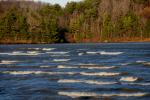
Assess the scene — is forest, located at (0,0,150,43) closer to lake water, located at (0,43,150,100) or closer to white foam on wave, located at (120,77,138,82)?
lake water, located at (0,43,150,100)

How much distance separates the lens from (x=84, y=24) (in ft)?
436

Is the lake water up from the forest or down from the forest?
down

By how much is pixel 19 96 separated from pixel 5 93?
57.8 inches

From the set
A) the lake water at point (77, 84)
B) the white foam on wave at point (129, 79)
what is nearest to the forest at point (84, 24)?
the lake water at point (77, 84)

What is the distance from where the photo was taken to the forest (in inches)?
4838

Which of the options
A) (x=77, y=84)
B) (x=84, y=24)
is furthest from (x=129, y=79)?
(x=84, y=24)

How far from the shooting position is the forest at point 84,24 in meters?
123

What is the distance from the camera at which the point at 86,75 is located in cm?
3372

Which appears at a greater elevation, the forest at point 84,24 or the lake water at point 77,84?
the forest at point 84,24

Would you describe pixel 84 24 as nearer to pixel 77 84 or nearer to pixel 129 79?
pixel 129 79

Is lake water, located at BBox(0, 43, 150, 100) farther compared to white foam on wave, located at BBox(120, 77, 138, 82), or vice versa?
white foam on wave, located at BBox(120, 77, 138, 82)

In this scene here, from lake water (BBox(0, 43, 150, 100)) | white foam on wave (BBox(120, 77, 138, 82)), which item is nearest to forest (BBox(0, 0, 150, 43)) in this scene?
lake water (BBox(0, 43, 150, 100))

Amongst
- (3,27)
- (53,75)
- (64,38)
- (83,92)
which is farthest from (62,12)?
(83,92)

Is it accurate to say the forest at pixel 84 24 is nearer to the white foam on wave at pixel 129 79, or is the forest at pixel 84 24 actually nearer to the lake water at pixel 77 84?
the lake water at pixel 77 84
